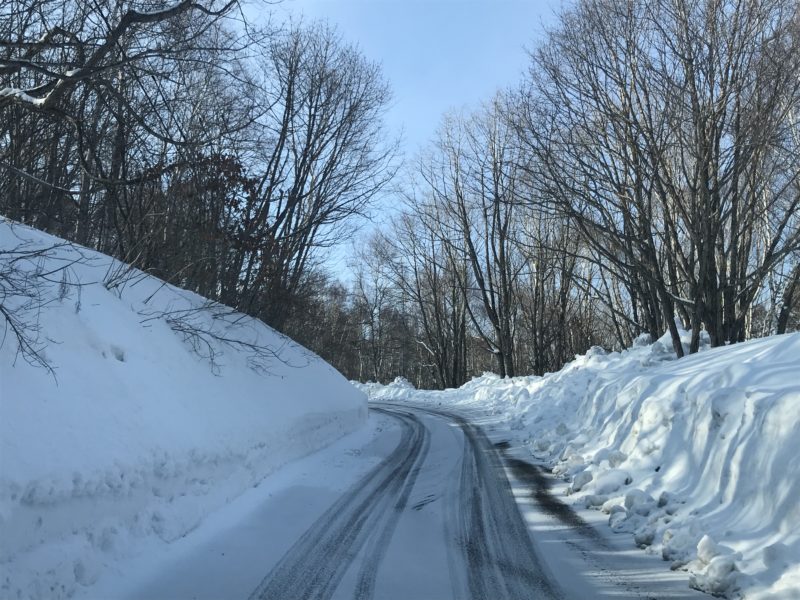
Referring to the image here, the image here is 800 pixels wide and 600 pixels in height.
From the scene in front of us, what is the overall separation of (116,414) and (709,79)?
12.6 meters

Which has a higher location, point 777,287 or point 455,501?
point 777,287

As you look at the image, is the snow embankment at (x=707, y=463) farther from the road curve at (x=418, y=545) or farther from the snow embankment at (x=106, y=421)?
the snow embankment at (x=106, y=421)

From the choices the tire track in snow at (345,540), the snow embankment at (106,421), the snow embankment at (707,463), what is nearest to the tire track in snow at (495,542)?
the tire track in snow at (345,540)

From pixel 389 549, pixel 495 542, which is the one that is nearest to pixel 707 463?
pixel 495 542

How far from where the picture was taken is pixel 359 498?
7648 mm

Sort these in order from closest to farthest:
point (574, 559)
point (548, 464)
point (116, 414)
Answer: point (574, 559) < point (116, 414) < point (548, 464)

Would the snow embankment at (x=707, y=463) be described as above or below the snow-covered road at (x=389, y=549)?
above

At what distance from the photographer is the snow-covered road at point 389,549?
461 centimetres

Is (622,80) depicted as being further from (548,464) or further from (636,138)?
(548,464)

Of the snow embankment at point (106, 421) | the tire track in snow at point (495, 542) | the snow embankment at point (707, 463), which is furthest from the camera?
the tire track in snow at point (495, 542)

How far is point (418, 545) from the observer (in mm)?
5715

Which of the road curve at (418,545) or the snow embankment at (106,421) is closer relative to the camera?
the snow embankment at (106,421)

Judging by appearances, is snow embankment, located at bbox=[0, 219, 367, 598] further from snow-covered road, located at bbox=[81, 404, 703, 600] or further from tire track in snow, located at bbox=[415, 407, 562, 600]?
tire track in snow, located at bbox=[415, 407, 562, 600]

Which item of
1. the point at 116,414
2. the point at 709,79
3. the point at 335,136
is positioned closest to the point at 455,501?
the point at 116,414
